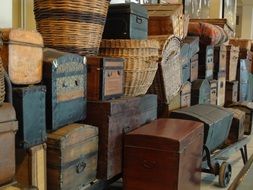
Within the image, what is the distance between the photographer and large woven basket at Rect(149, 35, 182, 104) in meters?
2.79

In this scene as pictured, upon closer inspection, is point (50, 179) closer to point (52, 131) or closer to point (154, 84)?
point (52, 131)

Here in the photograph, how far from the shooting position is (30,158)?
1.62m

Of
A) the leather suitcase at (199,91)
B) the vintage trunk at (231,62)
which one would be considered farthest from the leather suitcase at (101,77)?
the vintage trunk at (231,62)

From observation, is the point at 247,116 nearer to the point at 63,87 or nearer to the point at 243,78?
the point at 243,78

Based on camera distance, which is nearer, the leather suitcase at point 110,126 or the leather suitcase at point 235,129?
the leather suitcase at point 110,126

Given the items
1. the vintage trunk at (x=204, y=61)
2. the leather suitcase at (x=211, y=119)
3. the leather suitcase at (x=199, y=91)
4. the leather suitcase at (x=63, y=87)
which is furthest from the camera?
the vintage trunk at (x=204, y=61)

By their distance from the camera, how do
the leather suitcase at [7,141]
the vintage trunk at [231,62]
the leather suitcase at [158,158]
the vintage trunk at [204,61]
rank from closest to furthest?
the leather suitcase at [7,141] < the leather suitcase at [158,158] < the vintage trunk at [204,61] < the vintage trunk at [231,62]

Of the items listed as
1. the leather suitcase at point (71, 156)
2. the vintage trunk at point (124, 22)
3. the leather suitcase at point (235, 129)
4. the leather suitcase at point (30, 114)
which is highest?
the vintage trunk at point (124, 22)

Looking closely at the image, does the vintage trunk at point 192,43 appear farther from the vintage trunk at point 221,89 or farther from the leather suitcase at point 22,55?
the leather suitcase at point 22,55

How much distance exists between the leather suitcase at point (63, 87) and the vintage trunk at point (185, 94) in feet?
4.80

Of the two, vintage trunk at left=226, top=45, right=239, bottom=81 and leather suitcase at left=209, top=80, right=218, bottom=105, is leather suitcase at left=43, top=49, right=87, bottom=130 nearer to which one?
leather suitcase at left=209, top=80, right=218, bottom=105

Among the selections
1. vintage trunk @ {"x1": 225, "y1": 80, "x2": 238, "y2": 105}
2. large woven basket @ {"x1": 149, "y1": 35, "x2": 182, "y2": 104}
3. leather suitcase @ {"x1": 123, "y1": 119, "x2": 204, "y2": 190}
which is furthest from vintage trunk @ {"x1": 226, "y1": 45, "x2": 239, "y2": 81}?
leather suitcase @ {"x1": 123, "y1": 119, "x2": 204, "y2": 190}

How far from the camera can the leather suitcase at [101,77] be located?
81.1 inches

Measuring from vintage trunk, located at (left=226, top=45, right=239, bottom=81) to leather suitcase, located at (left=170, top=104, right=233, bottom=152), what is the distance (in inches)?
61.9
